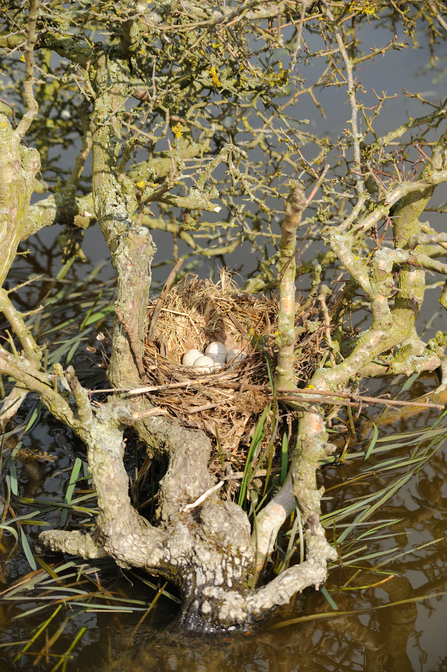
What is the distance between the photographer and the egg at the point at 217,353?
286 cm

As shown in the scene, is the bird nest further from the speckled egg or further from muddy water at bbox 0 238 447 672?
muddy water at bbox 0 238 447 672

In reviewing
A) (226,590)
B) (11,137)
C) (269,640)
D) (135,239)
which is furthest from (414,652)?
(11,137)

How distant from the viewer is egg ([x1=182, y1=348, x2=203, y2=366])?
2748mm

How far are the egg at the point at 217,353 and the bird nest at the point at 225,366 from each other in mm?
150

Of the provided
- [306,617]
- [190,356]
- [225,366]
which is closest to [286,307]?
[225,366]

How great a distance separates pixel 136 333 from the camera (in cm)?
219

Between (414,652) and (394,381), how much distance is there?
66.9 inches

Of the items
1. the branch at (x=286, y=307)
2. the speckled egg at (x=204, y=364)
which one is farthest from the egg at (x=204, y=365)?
the branch at (x=286, y=307)

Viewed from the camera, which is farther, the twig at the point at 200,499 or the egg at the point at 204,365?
the egg at the point at 204,365

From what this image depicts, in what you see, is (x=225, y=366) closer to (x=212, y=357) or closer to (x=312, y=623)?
(x=212, y=357)

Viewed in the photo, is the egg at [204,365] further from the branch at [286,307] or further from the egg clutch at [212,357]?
the branch at [286,307]

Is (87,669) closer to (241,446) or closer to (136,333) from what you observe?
(241,446)

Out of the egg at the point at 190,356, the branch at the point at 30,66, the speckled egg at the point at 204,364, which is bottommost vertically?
the egg at the point at 190,356

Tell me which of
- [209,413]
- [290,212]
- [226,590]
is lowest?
[226,590]
